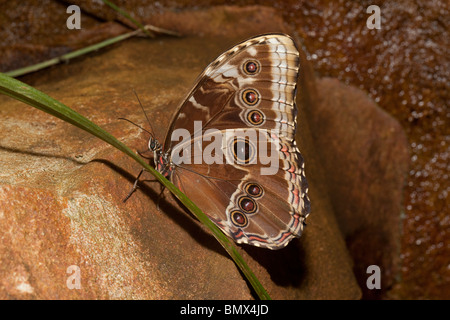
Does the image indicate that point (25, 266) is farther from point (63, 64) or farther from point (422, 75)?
point (422, 75)

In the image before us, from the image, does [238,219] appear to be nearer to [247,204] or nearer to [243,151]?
[247,204]

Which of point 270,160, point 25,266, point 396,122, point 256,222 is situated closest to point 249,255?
point 256,222

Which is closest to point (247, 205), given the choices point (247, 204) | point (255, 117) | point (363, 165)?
point (247, 204)

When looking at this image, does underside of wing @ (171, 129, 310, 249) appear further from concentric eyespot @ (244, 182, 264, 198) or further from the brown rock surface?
the brown rock surface

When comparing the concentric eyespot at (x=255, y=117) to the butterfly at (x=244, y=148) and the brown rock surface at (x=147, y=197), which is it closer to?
the butterfly at (x=244, y=148)

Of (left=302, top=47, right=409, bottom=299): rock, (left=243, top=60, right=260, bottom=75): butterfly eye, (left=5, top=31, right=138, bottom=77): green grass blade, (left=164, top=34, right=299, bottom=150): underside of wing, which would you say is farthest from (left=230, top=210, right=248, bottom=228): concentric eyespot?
(left=5, top=31, right=138, bottom=77): green grass blade

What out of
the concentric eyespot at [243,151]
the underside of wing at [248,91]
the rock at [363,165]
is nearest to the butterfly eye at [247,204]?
the concentric eyespot at [243,151]
